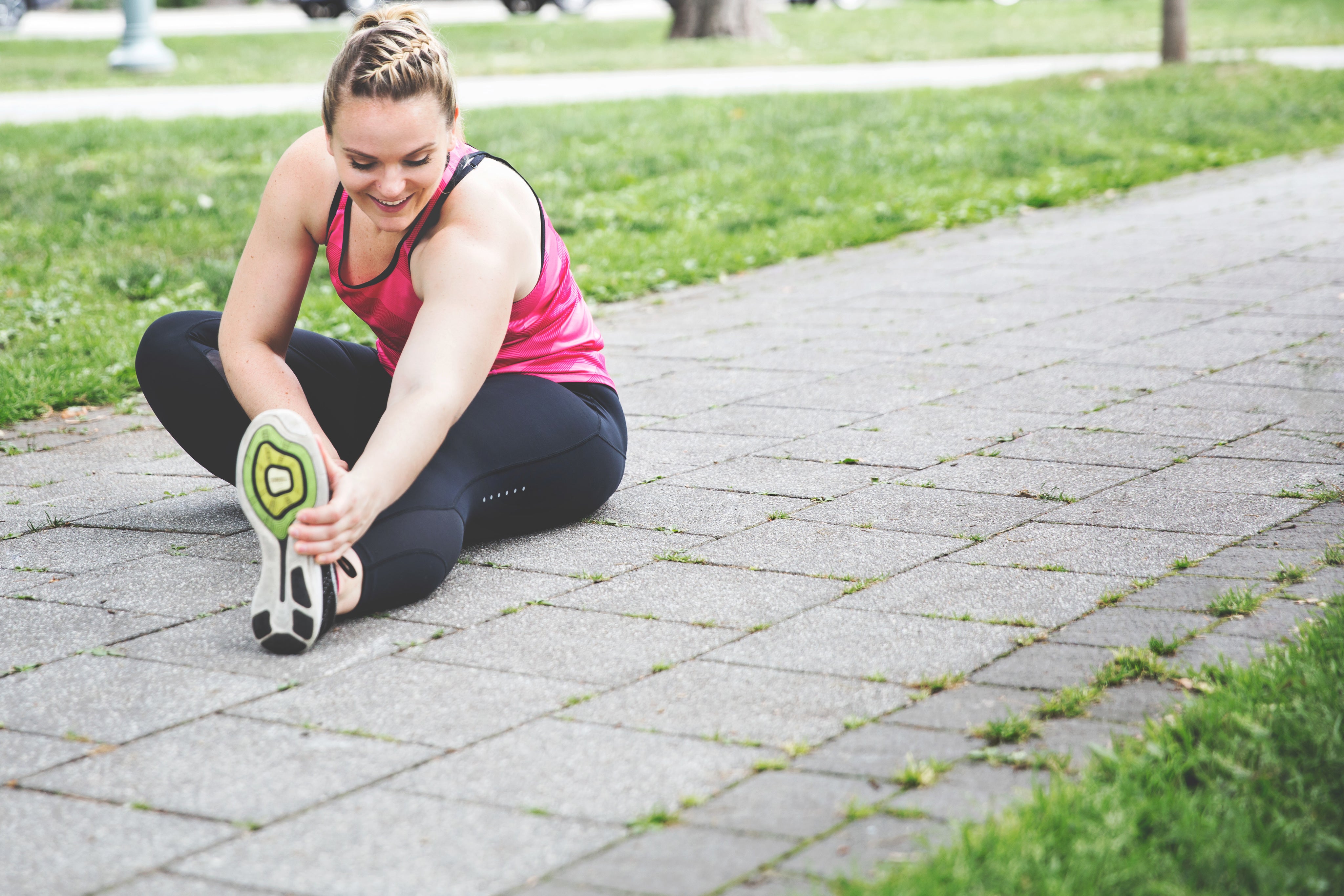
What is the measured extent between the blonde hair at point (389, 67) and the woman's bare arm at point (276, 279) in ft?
1.05

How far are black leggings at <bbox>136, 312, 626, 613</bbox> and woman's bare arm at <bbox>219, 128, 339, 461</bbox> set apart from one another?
0.15 metres

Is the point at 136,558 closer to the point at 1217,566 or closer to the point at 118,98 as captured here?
the point at 1217,566

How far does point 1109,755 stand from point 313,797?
1182mm

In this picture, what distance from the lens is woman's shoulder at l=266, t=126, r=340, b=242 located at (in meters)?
3.32

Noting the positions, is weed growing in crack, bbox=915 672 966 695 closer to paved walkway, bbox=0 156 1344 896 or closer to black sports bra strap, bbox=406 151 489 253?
paved walkway, bbox=0 156 1344 896

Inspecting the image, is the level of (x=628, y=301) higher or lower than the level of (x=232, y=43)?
lower

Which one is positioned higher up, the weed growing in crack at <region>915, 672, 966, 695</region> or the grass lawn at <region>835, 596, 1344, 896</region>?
the grass lawn at <region>835, 596, 1344, 896</region>

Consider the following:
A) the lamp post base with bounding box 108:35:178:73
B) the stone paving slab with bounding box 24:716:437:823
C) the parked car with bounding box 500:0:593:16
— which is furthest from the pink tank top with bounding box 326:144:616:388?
the parked car with bounding box 500:0:593:16

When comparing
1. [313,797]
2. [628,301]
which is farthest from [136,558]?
[628,301]

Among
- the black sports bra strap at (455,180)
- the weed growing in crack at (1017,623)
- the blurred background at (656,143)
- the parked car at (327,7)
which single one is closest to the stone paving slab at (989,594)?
the weed growing in crack at (1017,623)

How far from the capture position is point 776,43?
70.1 feet

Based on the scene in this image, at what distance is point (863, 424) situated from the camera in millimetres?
4395

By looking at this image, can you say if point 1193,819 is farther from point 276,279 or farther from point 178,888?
point 276,279

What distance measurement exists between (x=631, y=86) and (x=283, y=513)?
44.0 ft
